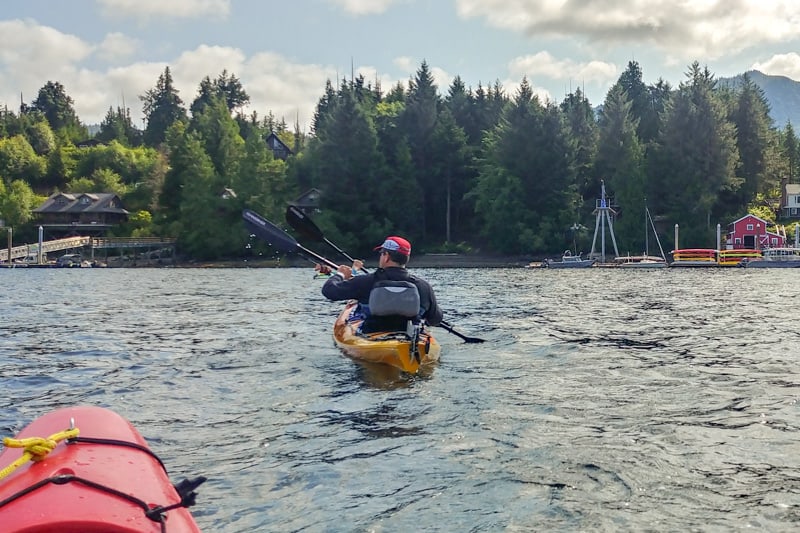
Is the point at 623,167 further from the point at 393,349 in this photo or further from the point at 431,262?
the point at 393,349

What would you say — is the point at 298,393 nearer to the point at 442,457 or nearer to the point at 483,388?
the point at 483,388

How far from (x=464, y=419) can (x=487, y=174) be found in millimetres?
67021

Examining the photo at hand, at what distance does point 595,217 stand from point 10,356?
65914mm

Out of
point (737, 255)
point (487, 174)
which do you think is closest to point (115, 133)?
point (487, 174)

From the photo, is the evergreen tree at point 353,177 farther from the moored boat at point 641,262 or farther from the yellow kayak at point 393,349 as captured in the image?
the yellow kayak at point 393,349

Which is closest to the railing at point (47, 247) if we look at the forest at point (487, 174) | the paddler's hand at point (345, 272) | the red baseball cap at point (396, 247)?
the forest at point (487, 174)

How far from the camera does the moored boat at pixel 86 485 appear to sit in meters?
3.13

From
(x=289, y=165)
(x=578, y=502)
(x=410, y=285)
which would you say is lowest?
(x=578, y=502)

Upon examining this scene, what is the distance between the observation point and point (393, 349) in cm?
1093

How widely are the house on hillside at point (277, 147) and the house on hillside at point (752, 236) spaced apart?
72.4 meters

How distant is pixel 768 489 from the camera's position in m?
5.94

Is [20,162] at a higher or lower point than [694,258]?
higher

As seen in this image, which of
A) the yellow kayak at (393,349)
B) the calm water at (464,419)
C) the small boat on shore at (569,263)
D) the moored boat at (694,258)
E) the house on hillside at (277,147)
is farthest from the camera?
the house on hillside at (277,147)

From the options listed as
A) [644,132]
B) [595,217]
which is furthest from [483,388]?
[644,132]
